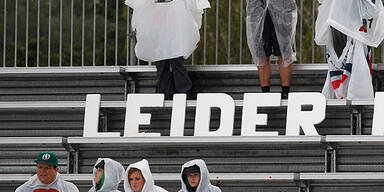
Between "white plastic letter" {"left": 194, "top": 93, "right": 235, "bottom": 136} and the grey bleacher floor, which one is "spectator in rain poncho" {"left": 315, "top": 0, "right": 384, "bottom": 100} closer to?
the grey bleacher floor

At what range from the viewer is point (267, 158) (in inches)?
635

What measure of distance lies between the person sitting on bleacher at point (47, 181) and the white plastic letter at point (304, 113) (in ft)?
8.05

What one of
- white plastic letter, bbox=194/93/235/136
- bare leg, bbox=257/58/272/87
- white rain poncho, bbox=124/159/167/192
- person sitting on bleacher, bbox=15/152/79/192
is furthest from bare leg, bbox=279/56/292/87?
person sitting on bleacher, bbox=15/152/79/192

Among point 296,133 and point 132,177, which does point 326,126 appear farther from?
point 132,177

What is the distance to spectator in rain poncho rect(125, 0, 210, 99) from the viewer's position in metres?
16.7

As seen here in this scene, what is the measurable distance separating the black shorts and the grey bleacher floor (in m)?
0.40

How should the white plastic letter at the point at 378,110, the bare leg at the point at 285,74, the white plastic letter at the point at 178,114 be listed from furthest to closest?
the bare leg at the point at 285,74 < the white plastic letter at the point at 178,114 < the white plastic letter at the point at 378,110

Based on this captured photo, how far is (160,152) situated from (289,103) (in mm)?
1408

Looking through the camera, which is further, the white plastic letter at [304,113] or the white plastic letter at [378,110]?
the white plastic letter at [304,113]

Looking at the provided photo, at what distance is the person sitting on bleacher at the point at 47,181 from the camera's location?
14.7m

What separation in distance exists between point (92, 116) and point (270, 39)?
77.3 inches

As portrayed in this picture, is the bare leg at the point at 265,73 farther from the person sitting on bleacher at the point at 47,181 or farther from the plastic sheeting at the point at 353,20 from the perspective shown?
the person sitting on bleacher at the point at 47,181

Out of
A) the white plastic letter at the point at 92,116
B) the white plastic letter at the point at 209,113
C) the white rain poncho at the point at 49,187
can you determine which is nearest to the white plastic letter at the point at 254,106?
the white plastic letter at the point at 209,113

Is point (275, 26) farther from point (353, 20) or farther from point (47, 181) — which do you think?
point (47, 181)
